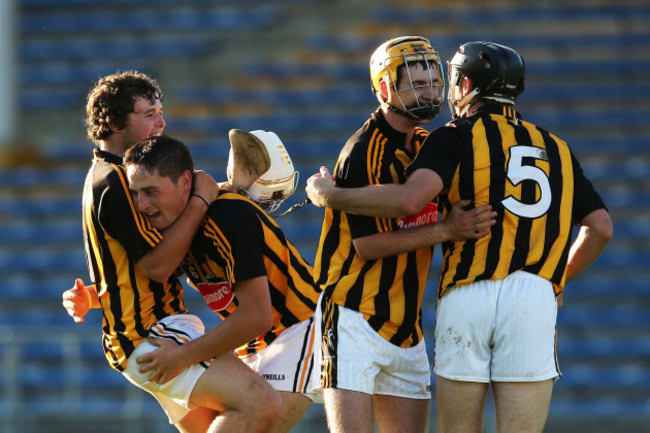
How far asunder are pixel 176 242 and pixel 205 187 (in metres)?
0.26

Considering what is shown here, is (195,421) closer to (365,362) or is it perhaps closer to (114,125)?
(365,362)

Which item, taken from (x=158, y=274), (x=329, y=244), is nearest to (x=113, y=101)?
(x=158, y=274)

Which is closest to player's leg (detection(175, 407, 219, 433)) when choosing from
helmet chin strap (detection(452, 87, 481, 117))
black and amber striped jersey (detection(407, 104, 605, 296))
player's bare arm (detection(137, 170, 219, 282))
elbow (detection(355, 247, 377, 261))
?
player's bare arm (detection(137, 170, 219, 282))

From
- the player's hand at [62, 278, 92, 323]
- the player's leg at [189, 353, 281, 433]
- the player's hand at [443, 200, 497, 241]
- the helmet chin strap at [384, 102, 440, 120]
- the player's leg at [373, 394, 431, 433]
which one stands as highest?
the helmet chin strap at [384, 102, 440, 120]

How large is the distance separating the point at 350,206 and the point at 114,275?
95cm

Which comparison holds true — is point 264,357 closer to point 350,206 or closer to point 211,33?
point 350,206

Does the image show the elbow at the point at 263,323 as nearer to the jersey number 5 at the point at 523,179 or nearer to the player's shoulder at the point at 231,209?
the player's shoulder at the point at 231,209

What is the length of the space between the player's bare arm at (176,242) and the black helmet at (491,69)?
1097mm

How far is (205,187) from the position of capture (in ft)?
12.5

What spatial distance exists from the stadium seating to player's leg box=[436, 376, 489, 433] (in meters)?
4.82

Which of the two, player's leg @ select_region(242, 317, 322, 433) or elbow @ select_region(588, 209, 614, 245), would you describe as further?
player's leg @ select_region(242, 317, 322, 433)

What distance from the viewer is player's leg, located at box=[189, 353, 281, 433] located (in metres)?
3.71

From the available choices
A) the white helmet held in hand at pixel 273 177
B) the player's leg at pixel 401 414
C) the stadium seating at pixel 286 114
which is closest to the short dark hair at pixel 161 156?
the white helmet held in hand at pixel 273 177

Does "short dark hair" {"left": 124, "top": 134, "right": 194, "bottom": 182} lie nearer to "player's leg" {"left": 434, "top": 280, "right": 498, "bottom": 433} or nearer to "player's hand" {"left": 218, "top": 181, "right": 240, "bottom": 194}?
"player's hand" {"left": 218, "top": 181, "right": 240, "bottom": 194}
